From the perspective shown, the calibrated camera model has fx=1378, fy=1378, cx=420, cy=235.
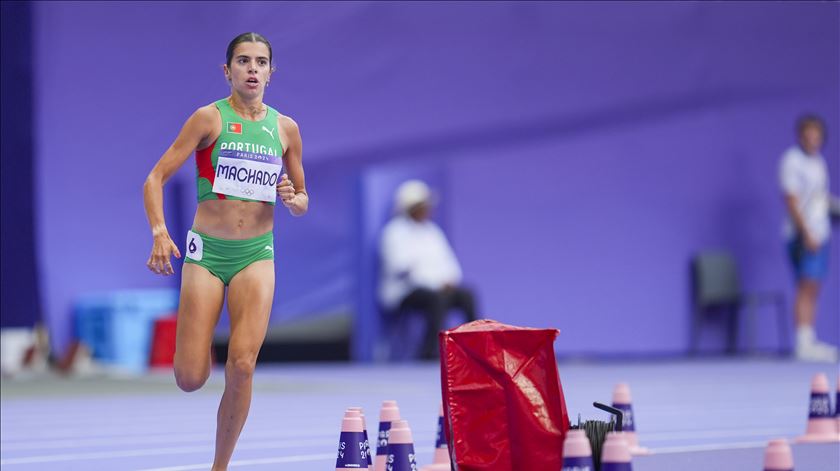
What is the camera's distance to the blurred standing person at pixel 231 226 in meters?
4.93

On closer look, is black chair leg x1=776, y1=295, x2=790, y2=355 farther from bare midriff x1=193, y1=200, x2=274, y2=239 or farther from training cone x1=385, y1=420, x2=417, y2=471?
training cone x1=385, y1=420, x2=417, y2=471

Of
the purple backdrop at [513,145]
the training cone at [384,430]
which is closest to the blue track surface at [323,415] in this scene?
the training cone at [384,430]

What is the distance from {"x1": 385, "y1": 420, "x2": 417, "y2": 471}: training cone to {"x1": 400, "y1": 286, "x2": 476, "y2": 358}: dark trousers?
9.19m

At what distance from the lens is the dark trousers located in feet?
45.8

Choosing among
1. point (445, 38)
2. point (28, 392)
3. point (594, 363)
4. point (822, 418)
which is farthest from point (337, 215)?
point (822, 418)

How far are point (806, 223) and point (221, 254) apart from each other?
10543 millimetres

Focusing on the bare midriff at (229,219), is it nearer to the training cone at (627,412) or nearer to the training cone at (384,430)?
the training cone at (384,430)

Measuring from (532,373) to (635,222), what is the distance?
11.4 meters

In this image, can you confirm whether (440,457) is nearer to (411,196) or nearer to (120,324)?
(120,324)

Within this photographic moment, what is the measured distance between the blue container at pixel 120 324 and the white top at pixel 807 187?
649 cm

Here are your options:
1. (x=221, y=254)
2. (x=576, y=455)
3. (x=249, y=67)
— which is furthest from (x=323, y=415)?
(x=576, y=455)

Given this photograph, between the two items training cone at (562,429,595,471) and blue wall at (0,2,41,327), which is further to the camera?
blue wall at (0,2,41,327)

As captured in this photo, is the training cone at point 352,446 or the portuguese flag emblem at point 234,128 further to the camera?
the portuguese flag emblem at point 234,128

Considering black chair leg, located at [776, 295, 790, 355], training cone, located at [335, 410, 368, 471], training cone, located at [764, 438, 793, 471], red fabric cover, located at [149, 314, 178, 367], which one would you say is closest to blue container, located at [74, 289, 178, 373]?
red fabric cover, located at [149, 314, 178, 367]
